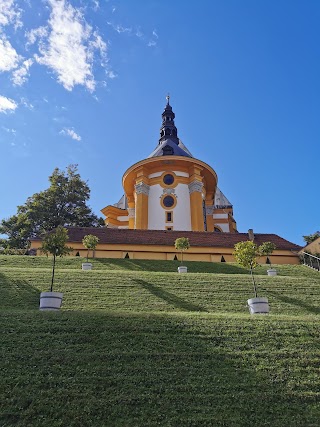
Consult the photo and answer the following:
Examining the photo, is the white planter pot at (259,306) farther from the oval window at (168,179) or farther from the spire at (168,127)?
the spire at (168,127)

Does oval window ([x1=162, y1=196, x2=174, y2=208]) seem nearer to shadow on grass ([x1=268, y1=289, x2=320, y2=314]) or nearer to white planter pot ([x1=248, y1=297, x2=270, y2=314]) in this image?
shadow on grass ([x1=268, y1=289, x2=320, y2=314])

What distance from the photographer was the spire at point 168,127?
5375 centimetres

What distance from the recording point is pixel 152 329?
8.88 metres

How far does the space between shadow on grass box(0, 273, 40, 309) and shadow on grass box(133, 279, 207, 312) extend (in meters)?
4.19

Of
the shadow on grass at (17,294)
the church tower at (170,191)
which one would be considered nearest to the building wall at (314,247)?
the church tower at (170,191)

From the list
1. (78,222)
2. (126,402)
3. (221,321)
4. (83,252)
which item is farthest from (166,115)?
(126,402)

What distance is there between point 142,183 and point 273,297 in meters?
27.1

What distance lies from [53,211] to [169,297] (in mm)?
31645

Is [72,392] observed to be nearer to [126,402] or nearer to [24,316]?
[126,402]

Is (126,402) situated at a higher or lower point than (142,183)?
lower

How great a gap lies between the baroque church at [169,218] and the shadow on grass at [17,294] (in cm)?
1100

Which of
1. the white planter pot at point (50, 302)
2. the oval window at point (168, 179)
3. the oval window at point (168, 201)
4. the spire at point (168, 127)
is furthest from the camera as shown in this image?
the spire at point (168, 127)

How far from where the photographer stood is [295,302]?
1402 centimetres

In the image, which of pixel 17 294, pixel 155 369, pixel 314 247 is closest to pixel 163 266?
pixel 17 294
